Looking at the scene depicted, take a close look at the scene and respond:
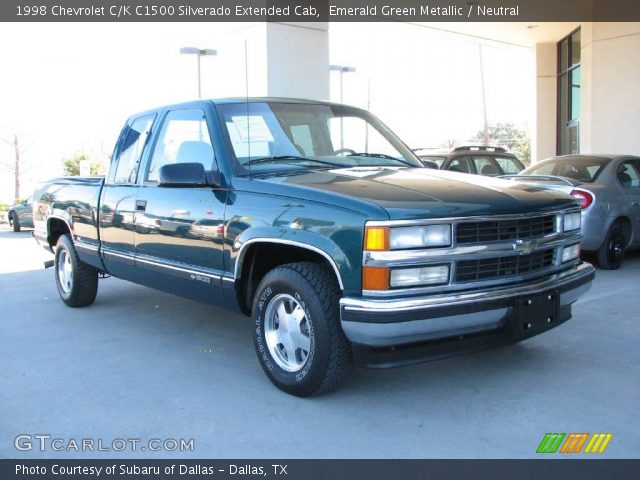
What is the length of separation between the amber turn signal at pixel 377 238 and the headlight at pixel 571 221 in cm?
158

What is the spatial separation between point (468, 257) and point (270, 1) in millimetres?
10025

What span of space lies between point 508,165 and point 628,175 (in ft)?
9.82

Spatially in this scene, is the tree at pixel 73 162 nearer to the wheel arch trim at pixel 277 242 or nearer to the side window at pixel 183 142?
the side window at pixel 183 142

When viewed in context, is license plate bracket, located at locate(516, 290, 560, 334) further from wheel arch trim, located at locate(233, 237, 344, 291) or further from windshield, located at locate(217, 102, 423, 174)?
windshield, located at locate(217, 102, 423, 174)

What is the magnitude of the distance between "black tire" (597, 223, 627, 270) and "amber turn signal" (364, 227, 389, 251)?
221 inches

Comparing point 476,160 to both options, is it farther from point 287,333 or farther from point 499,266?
point 287,333

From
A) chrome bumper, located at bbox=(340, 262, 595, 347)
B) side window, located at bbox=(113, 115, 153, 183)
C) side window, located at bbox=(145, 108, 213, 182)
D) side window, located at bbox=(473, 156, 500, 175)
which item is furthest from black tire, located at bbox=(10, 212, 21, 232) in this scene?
chrome bumper, located at bbox=(340, 262, 595, 347)

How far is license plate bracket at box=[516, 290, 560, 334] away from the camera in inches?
145

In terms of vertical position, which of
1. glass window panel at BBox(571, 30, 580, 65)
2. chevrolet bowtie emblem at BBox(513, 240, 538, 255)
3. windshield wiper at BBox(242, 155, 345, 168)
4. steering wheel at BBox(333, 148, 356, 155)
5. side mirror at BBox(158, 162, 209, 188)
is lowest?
chevrolet bowtie emblem at BBox(513, 240, 538, 255)

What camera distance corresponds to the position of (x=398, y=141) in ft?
17.8

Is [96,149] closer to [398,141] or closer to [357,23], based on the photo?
[357,23]

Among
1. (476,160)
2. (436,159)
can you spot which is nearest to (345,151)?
(436,159)

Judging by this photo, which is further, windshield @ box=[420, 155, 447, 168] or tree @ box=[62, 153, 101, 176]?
tree @ box=[62, 153, 101, 176]

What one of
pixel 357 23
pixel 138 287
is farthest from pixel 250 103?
pixel 357 23
